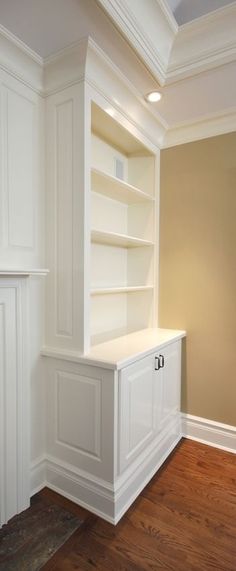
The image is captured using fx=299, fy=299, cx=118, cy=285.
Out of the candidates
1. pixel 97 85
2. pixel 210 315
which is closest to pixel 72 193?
pixel 97 85

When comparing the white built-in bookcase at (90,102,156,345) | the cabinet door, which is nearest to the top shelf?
the white built-in bookcase at (90,102,156,345)

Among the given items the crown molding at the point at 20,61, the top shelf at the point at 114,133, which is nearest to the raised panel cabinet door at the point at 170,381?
the top shelf at the point at 114,133

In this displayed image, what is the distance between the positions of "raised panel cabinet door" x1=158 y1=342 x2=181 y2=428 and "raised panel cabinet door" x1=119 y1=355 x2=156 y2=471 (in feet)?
0.53

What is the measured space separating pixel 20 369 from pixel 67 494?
820mm

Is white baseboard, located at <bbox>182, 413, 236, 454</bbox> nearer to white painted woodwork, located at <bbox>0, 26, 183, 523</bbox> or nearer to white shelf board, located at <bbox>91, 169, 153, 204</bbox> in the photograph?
white painted woodwork, located at <bbox>0, 26, 183, 523</bbox>

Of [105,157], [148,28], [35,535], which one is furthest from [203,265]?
[35,535]

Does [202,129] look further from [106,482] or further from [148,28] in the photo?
[106,482]

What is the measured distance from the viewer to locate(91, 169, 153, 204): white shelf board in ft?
6.42

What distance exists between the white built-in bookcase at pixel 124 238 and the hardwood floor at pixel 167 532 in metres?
1.03

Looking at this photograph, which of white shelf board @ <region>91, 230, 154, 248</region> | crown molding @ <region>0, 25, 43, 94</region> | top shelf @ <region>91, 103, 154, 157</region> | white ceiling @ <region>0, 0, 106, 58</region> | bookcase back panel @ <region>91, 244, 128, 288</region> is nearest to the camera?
white ceiling @ <region>0, 0, 106, 58</region>

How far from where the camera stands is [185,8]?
66.9 inches

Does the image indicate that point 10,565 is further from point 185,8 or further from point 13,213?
point 185,8

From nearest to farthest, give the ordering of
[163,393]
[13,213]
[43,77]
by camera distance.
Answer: [13,213], [43,77], [163,393]

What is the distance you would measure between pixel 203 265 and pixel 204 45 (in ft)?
4.60
